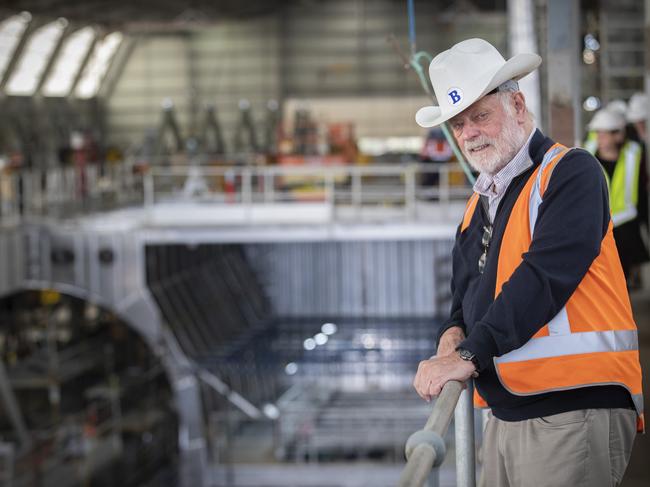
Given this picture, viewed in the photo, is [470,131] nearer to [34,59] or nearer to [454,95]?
[454,95]

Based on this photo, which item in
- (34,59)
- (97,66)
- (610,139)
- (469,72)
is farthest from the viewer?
(97,66)

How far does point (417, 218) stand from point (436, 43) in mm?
18476

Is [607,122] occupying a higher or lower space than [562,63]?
lower

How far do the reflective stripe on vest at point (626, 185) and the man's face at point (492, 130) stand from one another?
13.0 ft

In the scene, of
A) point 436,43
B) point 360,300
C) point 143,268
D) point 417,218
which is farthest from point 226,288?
point 436,43

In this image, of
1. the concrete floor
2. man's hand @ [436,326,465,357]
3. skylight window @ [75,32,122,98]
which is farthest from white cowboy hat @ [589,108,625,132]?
skylight window @ [75,32,122,98]

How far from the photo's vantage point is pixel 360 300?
21.0 metres

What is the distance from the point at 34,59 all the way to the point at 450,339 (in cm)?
3001

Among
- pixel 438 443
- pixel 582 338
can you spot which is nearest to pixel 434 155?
pixel 582 338

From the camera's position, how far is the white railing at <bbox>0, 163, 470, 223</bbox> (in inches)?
643

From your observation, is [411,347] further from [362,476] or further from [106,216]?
[106,216]

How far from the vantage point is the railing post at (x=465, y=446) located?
2.39m

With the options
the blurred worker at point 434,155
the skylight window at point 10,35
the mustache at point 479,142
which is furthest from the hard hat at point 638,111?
the skylight window at point 10,35

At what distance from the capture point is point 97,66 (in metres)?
34.7
